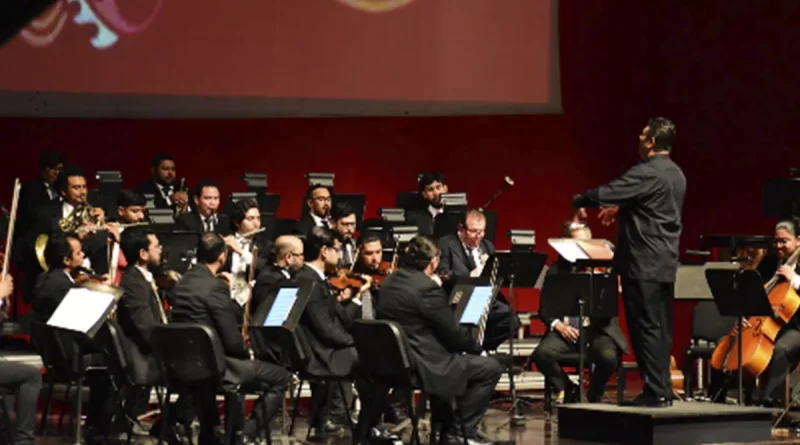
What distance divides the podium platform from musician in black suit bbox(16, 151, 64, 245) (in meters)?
3.81

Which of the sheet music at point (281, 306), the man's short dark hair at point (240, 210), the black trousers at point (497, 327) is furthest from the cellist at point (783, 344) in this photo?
the man's short dark hair at point (240, 210)

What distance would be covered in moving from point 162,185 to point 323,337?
2558 mm

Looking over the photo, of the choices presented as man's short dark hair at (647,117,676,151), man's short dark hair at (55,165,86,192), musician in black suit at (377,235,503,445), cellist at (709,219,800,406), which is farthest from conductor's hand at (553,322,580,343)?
man's short dark hair at (55,165,86,192)

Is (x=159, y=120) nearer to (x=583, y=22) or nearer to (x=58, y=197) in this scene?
(x=58, y=197)

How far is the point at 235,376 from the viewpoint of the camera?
5.88 metres

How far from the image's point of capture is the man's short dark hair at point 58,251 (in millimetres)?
6859

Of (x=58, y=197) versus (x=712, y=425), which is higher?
(x=58, y=197)

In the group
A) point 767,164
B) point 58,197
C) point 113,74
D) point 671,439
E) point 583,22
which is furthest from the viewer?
point 583,22

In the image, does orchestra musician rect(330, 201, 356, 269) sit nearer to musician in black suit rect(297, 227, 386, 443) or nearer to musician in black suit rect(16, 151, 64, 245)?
musician in black suit rect(297, 227, 386, 443)

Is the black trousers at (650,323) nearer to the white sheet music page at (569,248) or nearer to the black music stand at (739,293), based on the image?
the black music stand at (739,293)

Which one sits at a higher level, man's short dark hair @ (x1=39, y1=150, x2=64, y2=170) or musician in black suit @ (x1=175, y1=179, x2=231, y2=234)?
man's short dark hair @ (x1=39, y1=150, x2=64, y2=170)

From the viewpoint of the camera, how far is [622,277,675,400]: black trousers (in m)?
5.58

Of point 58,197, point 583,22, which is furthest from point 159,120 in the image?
point 583,22

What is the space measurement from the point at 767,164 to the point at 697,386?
2115mm
